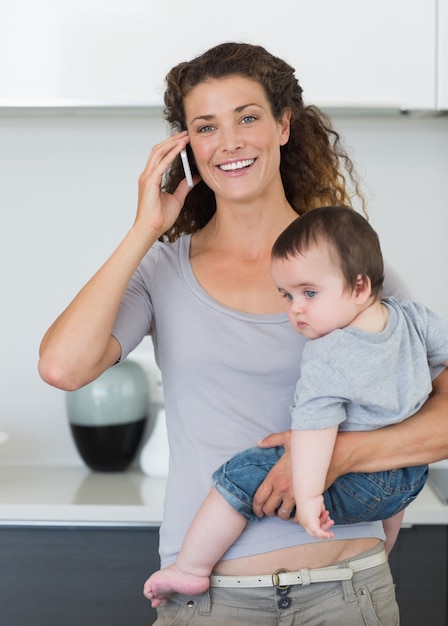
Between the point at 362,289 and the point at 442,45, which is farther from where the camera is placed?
the point at 442,45

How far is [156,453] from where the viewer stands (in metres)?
2.62

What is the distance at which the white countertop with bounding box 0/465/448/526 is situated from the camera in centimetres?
234

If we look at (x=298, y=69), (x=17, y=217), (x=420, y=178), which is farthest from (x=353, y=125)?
(x=17, y=217)

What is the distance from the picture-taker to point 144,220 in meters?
1.60

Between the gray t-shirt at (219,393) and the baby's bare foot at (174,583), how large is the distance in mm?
57

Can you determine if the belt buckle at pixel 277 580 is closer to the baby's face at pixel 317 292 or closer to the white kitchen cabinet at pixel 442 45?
the baby's face at pixel 317 292

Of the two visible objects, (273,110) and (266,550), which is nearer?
(266,550)

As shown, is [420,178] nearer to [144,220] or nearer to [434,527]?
[434,527]

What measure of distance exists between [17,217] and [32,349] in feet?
1.29

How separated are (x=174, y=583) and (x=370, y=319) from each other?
52 centimetres

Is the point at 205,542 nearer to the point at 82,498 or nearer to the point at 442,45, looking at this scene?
the point at 82,498

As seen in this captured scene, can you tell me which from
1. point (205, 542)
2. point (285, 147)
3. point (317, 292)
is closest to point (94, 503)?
point (205, 542)

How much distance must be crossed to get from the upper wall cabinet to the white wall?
397 mm

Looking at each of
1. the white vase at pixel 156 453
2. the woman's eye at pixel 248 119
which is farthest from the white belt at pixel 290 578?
the white vase at pixel 156 453
